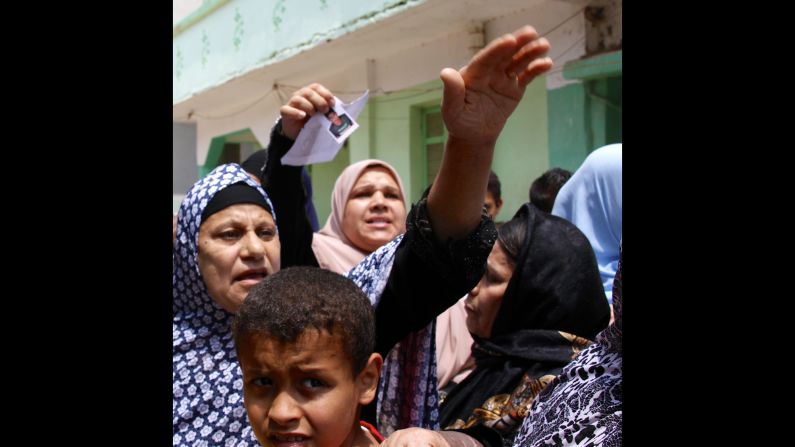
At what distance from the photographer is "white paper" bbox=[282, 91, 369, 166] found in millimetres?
2324

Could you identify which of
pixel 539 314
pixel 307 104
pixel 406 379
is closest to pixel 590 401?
pixel 406 379

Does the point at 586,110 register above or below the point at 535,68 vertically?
above

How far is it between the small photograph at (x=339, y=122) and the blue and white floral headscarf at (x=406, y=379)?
17.5 inches

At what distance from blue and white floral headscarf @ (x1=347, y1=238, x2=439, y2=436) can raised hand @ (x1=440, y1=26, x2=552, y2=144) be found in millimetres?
430

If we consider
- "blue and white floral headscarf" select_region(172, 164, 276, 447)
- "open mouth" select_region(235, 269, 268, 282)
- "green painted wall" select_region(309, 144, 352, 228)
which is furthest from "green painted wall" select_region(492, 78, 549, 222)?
"open mouth" select_region(235, 269, 268, 282)

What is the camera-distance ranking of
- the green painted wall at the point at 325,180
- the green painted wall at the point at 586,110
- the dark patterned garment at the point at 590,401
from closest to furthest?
the dark patterned garment at the point at 590,401
the green painted wall at the point at 586,110
the green painted wall at the point at 325,180

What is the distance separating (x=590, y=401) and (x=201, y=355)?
3.76ft

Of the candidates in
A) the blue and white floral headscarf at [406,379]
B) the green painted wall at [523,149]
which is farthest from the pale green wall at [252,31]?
the blue and white floral headscarf at [406,379]

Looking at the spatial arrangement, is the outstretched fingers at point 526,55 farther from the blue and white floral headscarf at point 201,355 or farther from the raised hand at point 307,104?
the blue and white floral headscarf at point 201,355

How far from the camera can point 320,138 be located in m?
2.39

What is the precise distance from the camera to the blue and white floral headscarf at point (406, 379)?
2.00m

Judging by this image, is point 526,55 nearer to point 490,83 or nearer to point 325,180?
point 490,83
